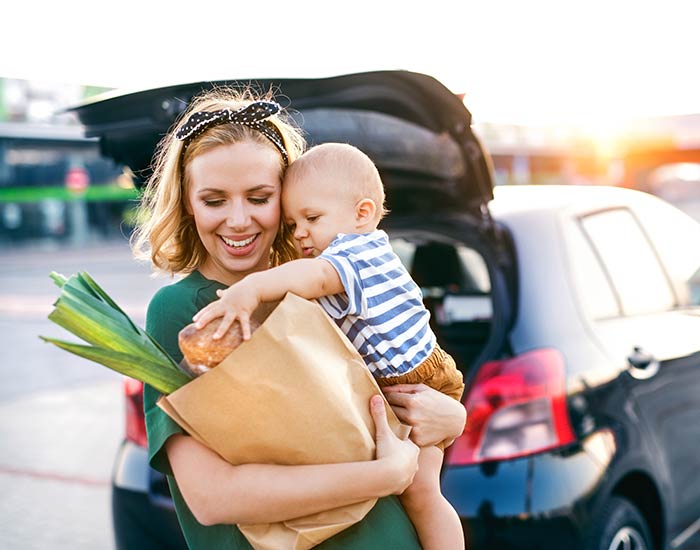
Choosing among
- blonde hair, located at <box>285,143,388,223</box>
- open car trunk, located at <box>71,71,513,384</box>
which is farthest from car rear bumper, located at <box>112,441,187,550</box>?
blonde hair, located at <box>285,143,388,223</box>

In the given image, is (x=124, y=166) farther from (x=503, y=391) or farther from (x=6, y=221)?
(x=6, y=221)

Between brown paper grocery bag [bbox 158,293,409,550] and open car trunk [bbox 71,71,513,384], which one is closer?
brown paper grocery bag [bbox 158,293,409,550]

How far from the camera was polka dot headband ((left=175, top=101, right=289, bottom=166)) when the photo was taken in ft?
5.34

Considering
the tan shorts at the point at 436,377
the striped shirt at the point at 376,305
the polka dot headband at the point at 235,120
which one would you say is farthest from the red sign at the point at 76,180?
the striped shirt at the point at 376,305

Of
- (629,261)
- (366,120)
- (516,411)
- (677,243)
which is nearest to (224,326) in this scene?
(366,120)

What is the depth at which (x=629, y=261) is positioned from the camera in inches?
136

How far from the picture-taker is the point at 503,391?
2.76 m

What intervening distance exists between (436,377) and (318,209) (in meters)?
0.42

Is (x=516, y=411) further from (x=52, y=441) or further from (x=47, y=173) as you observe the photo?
(x=47, y=173)

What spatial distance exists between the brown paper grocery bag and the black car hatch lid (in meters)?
1.14

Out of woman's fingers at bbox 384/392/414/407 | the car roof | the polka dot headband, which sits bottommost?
woman's fingers at bbox 384/392/414/407

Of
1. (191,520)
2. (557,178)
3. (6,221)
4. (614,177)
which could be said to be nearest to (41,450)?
(191,520)

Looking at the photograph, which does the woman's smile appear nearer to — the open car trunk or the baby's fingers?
the baby's fingers

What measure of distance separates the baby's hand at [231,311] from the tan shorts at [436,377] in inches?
15.1
